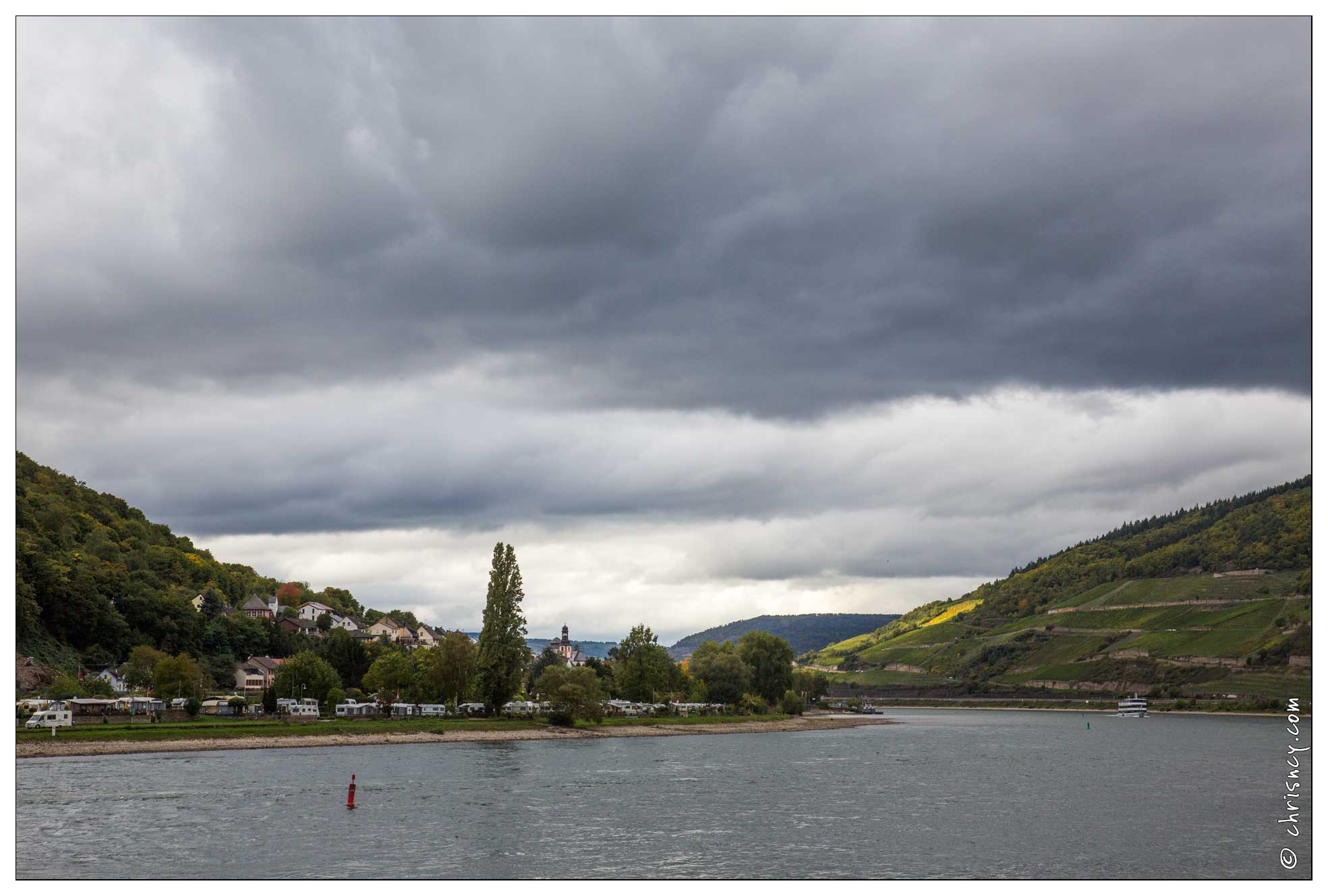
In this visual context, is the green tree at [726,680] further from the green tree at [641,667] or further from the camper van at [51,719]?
the camper van at [51,719]

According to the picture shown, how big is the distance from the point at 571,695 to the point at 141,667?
191ft

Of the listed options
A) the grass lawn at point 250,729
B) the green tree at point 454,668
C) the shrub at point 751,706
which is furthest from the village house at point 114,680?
the shrub at point 751,706

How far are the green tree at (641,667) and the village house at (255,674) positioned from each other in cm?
5681

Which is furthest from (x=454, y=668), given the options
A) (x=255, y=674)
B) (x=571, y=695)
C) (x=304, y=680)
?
(x=255, y=674)

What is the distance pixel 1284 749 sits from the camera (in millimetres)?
120062

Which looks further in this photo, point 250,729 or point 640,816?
point 250,729

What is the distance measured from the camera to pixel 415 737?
11906 cm

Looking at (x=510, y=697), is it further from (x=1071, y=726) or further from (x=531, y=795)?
(x=1071, y=726)

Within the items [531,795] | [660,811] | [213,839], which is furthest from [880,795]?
[213,839]

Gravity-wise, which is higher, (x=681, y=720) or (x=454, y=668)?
(x=454, y=668)

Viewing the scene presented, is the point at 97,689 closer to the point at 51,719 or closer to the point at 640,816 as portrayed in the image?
the point at 51,719

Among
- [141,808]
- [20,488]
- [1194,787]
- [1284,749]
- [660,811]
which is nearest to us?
[141,808]
